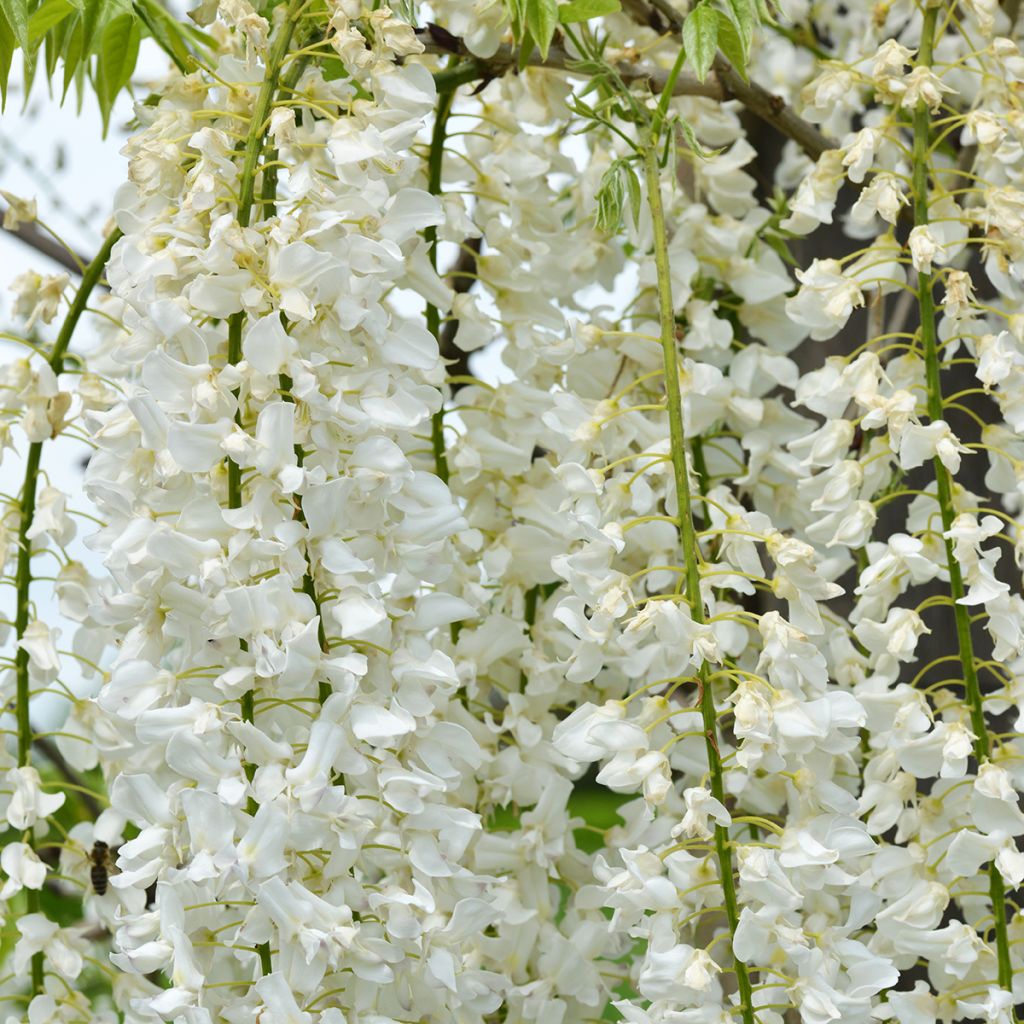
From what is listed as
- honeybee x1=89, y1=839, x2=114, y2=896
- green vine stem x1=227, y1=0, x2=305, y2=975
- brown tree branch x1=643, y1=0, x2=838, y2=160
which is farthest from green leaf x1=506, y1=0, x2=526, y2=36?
honeybee x1=89, y1=839, x2=114, y2=896

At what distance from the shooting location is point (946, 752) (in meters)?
0.72

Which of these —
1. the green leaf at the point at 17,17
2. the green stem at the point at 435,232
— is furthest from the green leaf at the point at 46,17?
the green stem at the point at 435,232

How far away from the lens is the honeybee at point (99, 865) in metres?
0.85

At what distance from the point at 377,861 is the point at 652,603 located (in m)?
0.19

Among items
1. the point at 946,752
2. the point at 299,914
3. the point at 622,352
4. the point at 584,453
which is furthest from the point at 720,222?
the point at 299,914

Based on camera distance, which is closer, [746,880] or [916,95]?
[746,880]

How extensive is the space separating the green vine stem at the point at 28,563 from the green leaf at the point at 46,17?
121 millimetres

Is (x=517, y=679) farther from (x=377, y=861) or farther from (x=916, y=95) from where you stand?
(x=916, y=95)

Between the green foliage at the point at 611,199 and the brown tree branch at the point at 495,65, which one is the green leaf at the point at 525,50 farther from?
the green foliage at the point at 611,199

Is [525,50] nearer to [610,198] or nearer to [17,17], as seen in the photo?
[610,198]

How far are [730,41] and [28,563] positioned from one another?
0.48m

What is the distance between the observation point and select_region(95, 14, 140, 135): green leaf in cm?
89

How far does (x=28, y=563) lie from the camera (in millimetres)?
816

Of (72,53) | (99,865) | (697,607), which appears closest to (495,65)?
(72,53)
